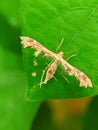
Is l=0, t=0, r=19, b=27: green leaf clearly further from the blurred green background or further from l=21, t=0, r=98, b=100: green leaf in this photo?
l=21, t=0, r=98, b=100: green leaf

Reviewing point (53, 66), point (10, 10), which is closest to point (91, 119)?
point (53, 66)

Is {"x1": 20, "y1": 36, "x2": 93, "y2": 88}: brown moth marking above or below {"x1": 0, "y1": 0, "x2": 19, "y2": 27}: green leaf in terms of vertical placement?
above

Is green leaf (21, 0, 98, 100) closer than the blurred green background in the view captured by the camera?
Yes

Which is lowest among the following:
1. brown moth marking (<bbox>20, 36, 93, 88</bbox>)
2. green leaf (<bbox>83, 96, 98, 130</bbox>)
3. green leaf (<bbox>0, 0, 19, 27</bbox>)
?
green leaf (<bbox>83, 96, 98, 130</bbox>)

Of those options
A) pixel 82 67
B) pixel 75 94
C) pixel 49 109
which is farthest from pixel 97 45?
pixel 49 109

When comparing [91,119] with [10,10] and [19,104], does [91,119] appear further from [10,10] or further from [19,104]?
[10,10]

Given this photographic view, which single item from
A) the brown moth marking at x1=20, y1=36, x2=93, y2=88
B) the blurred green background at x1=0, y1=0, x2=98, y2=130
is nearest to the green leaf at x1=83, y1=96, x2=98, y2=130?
the blurred green background at x1=0, y1=0, x2=98, y2=130

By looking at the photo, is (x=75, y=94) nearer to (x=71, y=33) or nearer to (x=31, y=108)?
(x=71, y=33)
